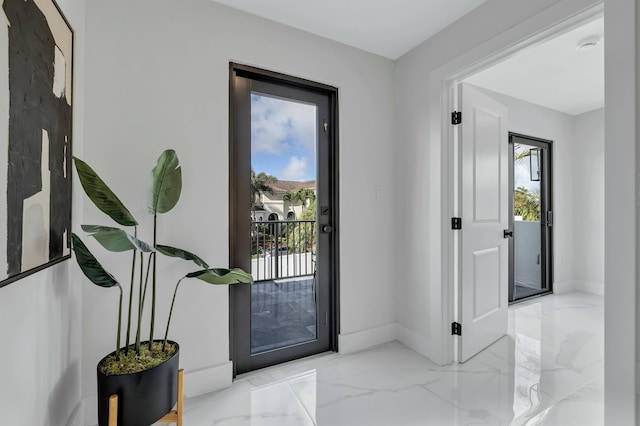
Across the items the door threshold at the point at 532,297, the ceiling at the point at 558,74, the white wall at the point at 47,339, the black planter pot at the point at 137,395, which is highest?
the ceiling at the point at 558,74

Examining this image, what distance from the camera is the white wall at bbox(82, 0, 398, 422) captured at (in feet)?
5.42

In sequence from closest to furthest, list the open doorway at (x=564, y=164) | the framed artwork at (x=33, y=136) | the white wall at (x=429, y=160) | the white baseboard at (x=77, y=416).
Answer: the framed artwork at (x=33, y=136), the white baseboard at (x=77, y=416), the white wall at (x=429, y=160), the open doorway at (x=564, y=164)

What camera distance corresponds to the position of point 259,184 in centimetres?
214

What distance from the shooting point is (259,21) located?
82.0 inches

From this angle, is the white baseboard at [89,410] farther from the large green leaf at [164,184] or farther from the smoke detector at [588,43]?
the smoke detector at [588,43]

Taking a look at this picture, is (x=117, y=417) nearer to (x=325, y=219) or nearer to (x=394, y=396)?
(x=394, y=396)

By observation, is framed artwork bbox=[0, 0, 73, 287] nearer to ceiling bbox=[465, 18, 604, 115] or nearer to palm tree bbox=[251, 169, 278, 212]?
palm tree bbox=[251, 169, 278, 212]

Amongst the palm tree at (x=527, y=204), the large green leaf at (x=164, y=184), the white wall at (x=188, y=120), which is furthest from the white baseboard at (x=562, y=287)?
the large green leaf at (x=164, y=184)

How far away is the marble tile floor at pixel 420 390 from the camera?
165 centimetres

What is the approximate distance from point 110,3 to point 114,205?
48.4 inches

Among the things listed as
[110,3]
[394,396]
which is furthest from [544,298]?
[110,3]

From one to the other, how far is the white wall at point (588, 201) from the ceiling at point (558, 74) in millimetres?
275

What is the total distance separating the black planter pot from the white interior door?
199 cm

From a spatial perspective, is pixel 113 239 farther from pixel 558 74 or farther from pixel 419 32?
pixel 558 74
